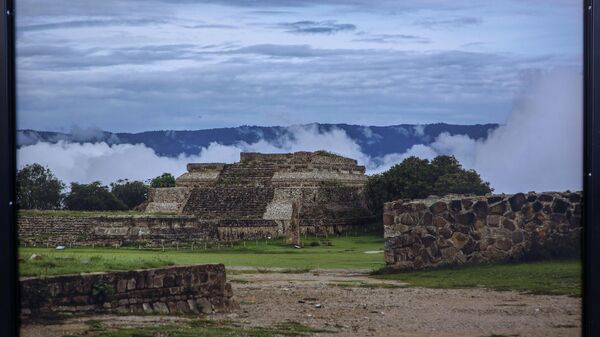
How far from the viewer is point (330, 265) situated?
7.46 meters

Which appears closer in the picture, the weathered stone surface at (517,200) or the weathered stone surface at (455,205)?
the weathered stone surface at (517,200)

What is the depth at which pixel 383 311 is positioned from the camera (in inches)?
264

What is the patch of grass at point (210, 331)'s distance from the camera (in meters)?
6.43

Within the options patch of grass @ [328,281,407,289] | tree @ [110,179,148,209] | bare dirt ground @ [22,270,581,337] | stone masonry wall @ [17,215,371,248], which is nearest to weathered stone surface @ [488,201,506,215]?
bare dirt ground @ [22,270,581,337]

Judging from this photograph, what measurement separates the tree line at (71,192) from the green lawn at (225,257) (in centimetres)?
32

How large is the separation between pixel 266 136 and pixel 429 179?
1143 mm

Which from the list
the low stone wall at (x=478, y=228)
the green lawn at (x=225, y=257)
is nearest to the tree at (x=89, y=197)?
the green lawn at (x=225, y=257)

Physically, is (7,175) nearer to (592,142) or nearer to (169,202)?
(592,142)

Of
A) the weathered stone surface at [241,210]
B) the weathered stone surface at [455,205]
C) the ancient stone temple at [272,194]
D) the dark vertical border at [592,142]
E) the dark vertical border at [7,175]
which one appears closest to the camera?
the dark vertical border at [592,142]

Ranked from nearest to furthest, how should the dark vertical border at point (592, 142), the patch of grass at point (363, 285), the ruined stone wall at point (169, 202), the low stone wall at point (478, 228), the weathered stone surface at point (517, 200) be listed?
the dark vertical border at point (592, 142) < the low stone wall at point (478, 228) < the patch of grass at point (363, 285) < the weathered stone surface at point (517, 200) < the ruined stone wall at point (169, 202)

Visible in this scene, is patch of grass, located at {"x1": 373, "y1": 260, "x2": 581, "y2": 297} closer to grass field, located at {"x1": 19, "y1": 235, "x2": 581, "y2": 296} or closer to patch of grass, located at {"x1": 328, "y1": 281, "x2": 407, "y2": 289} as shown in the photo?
grass field, located at {"x1": 19, "y1": 235, "x2": 581, "y2": 296}

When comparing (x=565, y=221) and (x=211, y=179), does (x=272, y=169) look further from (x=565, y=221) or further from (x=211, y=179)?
(x=565, y=221)

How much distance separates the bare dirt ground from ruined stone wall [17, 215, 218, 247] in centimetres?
96

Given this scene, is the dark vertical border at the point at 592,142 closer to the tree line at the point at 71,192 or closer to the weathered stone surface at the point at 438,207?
the weathered stone surface at the point at 438,207
